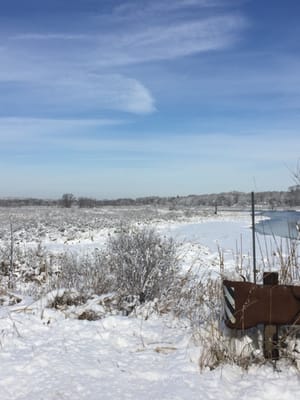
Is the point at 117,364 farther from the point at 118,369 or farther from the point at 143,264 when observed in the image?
the point at 143,264

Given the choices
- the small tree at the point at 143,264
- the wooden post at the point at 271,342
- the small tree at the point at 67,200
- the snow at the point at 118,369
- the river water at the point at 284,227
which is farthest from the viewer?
the small tree at the point at 67,200

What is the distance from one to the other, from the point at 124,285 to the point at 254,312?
319cm

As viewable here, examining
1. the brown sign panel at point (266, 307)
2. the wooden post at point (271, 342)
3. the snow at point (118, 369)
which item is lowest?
the snow at point (118, 369)

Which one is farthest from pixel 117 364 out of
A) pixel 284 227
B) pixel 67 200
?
pixel 67 200

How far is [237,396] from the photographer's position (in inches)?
127

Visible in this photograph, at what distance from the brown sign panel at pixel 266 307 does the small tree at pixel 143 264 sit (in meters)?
2.76

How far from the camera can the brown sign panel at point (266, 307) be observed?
369 cm

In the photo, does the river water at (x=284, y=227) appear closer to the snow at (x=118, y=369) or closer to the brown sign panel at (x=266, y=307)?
the brown sign panel at (x=266, y=307)

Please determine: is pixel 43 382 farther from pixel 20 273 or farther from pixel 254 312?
pixel 20 273

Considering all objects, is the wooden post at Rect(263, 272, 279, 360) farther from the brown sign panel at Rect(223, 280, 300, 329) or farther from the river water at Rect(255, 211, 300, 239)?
the river water at Rect(255, 211, 300, 239)

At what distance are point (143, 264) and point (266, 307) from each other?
3325 millimetres

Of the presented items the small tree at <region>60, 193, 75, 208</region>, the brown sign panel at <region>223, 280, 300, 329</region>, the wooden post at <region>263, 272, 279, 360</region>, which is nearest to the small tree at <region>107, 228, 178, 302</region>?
the brown sign panel at <region>223, 280, 300, 329</region>

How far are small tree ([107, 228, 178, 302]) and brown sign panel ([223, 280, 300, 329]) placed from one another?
A: 2758mm

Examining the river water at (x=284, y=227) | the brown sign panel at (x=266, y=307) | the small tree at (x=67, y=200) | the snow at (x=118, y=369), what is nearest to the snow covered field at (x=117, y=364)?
the snow at (x=118, y=369)
